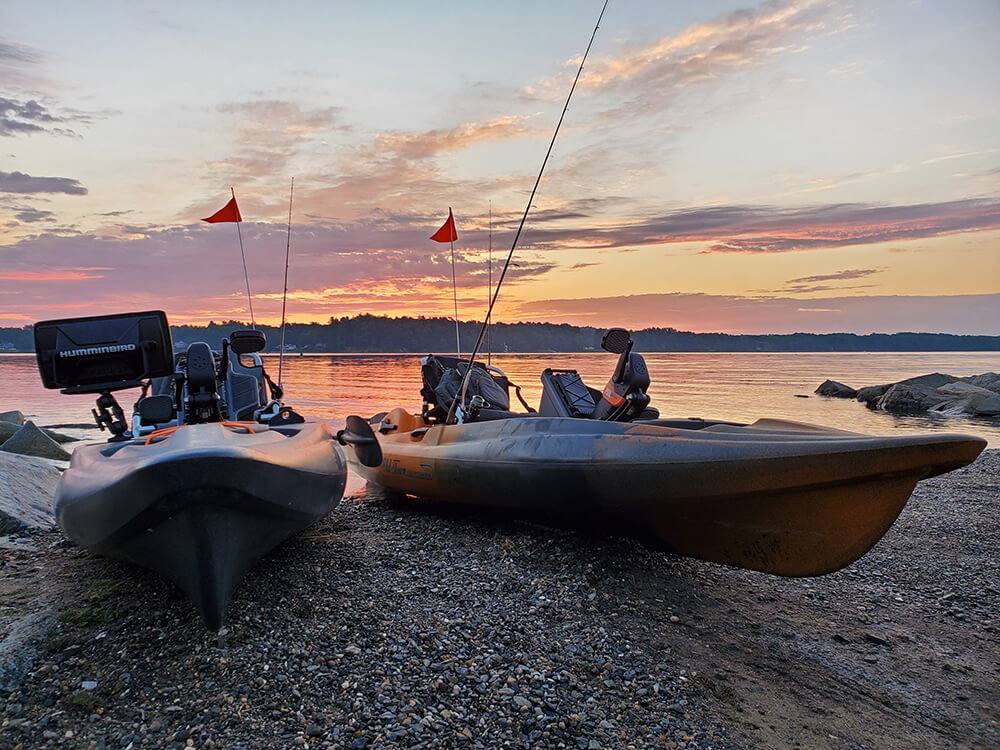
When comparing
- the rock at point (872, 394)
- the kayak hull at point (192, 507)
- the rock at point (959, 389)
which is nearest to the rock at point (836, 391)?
the rock at point (872, 394)

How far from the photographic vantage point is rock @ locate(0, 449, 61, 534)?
604 cm

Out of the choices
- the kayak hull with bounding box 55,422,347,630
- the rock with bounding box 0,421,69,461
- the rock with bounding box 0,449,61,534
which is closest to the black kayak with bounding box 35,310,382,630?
the kayak hull with bounding box 55,422,347,630

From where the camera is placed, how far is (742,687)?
3.74 metres

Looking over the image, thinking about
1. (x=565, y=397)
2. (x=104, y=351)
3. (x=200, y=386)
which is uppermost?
(x=104, y=351)

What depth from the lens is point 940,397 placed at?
27.2 meters

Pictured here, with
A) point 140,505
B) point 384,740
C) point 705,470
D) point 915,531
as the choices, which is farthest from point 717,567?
point 140,505

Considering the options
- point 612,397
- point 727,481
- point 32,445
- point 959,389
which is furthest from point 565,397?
point 959,389

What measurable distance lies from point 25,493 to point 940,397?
101 feet

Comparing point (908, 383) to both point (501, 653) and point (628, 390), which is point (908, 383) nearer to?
point (628, 390)

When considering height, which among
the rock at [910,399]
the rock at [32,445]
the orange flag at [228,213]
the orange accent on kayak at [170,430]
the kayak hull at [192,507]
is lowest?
the rock at [910,399]

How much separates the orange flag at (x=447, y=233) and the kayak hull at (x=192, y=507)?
19.7ft

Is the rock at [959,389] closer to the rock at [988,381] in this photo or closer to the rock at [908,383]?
the rock at [908,383]

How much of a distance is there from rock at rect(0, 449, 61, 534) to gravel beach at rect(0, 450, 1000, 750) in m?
0.34

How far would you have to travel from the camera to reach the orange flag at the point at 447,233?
988 centimetres
